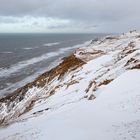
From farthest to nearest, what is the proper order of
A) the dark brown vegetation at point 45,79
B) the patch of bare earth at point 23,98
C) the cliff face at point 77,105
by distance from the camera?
the dark brown vegetation at point 45,79 → the patch of bare earth at point 23,98 → the cliff face at point 77,105

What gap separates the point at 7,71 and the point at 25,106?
5047 cm

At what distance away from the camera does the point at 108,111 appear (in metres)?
21.8

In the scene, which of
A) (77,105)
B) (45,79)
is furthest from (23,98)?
(77,105)

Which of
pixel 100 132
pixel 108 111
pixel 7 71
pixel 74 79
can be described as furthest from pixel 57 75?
pixel 7 71

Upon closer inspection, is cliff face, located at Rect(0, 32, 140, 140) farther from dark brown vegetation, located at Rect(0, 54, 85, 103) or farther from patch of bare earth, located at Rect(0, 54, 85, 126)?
dark brown vegetation, located at Rect(0, 54, 85, 103)

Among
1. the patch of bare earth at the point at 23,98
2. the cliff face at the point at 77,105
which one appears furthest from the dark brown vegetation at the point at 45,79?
the cliff face at the point at 77,105

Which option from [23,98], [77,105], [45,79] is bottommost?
[23,98]

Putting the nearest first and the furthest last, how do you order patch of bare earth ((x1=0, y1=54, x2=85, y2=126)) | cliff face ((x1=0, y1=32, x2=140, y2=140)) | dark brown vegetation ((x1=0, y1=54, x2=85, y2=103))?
cliff face ((x1=0, y1=32, x2=140, y2=140)) → patch of bare earth ((x1=0, y1=54, x2=85, y2=126)) → dark brown vegetation ((x1=0, y1=54, x2=85, y2=103))

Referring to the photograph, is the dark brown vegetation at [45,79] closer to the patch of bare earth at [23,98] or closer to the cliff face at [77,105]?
the patch of bare earth at [23,98]

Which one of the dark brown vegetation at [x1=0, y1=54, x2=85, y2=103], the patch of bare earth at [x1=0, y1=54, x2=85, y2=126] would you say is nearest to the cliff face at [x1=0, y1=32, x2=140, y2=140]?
the patch of bare earth at [x1=0, y1=54, x2=85, y2=126]

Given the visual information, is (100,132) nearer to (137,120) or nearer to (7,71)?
(137,120)

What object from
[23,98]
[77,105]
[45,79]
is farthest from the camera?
[45,79]

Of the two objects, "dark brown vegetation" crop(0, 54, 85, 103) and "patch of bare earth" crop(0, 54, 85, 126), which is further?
"dark brown vegetation" crop(0, 54, 85, 103)

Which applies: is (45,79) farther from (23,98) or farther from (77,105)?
(77,105)
